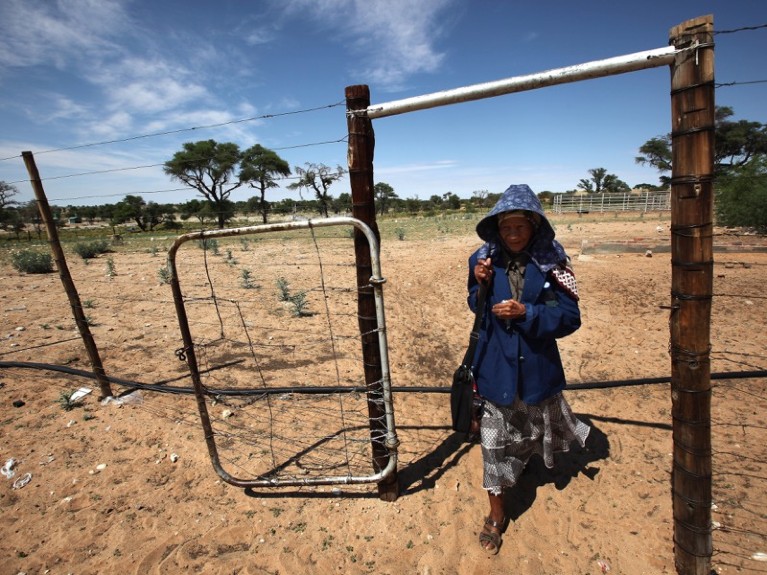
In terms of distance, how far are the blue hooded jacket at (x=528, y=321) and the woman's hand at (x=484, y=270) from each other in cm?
4

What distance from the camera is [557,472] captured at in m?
3.11

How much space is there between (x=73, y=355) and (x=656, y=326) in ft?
28.0

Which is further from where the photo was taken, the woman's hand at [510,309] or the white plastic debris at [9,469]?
the white plastic debris at [9,469]

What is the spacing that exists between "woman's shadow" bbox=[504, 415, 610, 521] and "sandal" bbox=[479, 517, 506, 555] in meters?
0.22

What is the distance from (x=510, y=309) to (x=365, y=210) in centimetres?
105

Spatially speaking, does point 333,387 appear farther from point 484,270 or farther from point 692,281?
point 692,281

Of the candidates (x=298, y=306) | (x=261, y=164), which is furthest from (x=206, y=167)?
(x=298, y=306)

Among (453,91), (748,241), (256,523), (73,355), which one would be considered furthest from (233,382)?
(748,241)

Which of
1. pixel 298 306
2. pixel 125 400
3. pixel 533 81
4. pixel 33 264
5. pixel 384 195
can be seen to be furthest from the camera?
pixel 384 195

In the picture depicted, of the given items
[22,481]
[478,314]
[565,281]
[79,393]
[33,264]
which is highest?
[33,264]

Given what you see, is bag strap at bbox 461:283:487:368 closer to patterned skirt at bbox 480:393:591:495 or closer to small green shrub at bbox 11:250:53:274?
patterned skirt at bbox 480:393:591:495

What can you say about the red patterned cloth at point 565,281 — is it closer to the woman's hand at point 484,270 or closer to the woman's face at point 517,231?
the woman's face at point 517,231

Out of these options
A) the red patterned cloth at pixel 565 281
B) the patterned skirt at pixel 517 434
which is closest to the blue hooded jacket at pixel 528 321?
the red patterned cloth at pixel 565 281

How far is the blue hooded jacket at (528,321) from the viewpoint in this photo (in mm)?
2184
